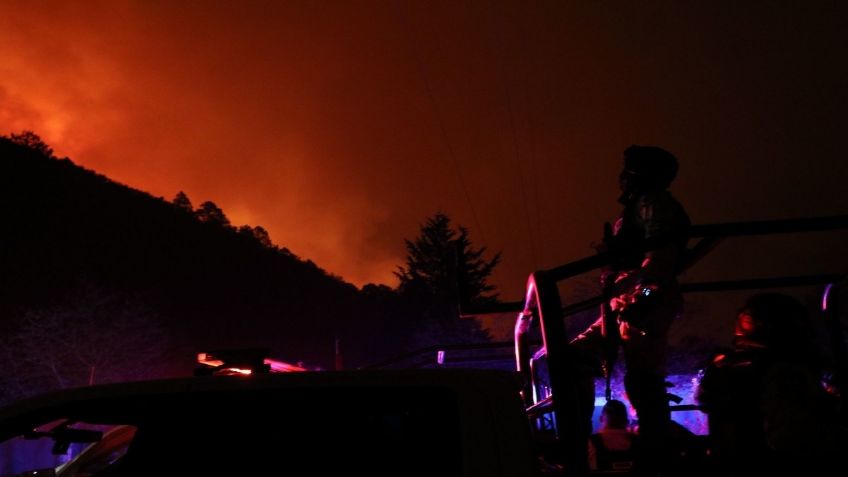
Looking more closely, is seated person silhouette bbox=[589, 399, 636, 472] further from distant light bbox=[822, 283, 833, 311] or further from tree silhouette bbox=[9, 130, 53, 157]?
tree silhouette bbox=[9, 130, 53, 157]

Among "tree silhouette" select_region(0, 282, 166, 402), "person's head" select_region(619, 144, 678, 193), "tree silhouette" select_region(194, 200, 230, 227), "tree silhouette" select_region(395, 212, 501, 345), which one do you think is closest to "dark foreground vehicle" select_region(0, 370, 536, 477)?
"person's head" select_region(619, 144, 678, 193)

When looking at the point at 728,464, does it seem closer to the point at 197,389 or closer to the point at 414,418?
the point at 414,418

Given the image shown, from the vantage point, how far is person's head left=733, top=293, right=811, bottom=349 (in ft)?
8.04

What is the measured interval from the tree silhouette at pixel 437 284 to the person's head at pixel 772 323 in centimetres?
5960

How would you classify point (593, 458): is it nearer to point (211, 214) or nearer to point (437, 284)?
point (437, 284)

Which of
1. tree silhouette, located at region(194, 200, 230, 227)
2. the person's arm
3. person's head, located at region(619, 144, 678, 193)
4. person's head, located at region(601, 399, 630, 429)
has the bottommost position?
the person's arm

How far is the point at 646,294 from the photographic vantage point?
2.98 m

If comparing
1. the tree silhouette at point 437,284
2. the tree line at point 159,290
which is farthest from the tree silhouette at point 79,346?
the tree silhouette at point 437,284

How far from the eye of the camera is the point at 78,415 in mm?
2279

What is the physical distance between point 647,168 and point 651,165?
0.03 m

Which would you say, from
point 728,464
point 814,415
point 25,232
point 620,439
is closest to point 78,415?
point 620,439

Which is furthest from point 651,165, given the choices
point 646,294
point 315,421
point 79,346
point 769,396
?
point 79,346

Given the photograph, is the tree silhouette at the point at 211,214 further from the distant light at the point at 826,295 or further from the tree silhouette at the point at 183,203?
the distant light at the point at 826,295

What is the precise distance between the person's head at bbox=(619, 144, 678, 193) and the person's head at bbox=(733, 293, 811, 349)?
0.99 m
